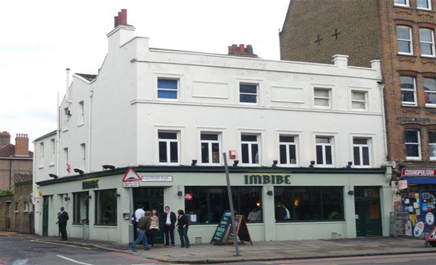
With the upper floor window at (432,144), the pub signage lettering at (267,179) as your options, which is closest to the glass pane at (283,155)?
the pub signage lettering at (267,179)

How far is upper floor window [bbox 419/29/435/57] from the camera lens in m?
35.4

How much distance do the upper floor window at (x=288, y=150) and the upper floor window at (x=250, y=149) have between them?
142 cm

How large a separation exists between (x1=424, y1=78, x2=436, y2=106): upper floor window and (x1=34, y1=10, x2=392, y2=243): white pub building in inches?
138

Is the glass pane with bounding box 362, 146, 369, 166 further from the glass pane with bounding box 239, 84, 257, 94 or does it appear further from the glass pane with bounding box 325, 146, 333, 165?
the glass pane with bounding box 239, 84, 257, 94

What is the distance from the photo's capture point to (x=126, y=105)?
28.9 meters

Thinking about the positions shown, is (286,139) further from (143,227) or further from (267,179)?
(143,227)

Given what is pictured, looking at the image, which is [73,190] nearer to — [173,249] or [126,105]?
[126,105]

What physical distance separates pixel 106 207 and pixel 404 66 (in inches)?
726

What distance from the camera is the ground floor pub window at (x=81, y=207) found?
32.8 meters

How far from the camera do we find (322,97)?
3219 cm

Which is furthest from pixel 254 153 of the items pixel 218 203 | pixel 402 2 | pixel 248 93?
pixel 402 2

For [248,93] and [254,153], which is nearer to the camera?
[254,153]

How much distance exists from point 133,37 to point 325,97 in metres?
10.8

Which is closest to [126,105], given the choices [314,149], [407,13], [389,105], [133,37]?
[133,37]
